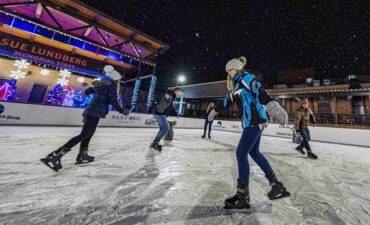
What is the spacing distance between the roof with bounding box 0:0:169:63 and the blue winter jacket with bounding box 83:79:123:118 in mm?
Result: 7852

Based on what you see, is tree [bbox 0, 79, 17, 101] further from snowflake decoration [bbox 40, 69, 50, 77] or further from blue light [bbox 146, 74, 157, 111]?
blue light [bbox 146, 74, 157, 111]

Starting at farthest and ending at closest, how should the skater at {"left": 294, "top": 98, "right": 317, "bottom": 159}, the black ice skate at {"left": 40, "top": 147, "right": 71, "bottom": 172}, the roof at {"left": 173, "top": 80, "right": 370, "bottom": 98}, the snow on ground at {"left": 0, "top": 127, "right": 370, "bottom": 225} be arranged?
1. the roof at {"left": 173, "top": 80, "right": 370, "bottom": 98}
2. the skater at {"left": 294, "top": 98, "right": 317, "bottom": 159}
3. the black ice skate at {"left": 40, "top": 147, "right": 71, "bottom": 172}
4. the snow on ground at {"left": 0, "top": 127, "right": 370, "bottom": 225}

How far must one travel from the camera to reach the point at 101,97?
8.38ft

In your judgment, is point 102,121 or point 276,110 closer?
point 276,110

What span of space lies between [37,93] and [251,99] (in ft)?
48.9

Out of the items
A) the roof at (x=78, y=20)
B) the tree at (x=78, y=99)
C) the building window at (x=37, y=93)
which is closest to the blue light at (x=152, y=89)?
the roof at (x=78, y=20)

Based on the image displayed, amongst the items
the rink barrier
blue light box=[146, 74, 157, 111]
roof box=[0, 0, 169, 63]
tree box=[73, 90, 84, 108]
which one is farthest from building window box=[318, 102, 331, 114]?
tree box=[73, 90, 84, 108]

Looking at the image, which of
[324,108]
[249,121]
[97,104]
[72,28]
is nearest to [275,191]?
[249,121]

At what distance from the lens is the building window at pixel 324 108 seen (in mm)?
14477

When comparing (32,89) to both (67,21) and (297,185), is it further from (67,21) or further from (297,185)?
(297,185)

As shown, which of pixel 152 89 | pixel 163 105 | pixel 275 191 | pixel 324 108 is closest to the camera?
pixel 275 191

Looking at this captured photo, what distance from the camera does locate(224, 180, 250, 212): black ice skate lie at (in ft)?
4.90

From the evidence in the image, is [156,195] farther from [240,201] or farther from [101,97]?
[101,97]

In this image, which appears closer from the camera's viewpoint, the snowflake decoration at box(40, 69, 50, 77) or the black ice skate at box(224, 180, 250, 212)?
the black ice skate at box(224, 180, 250, 212)
